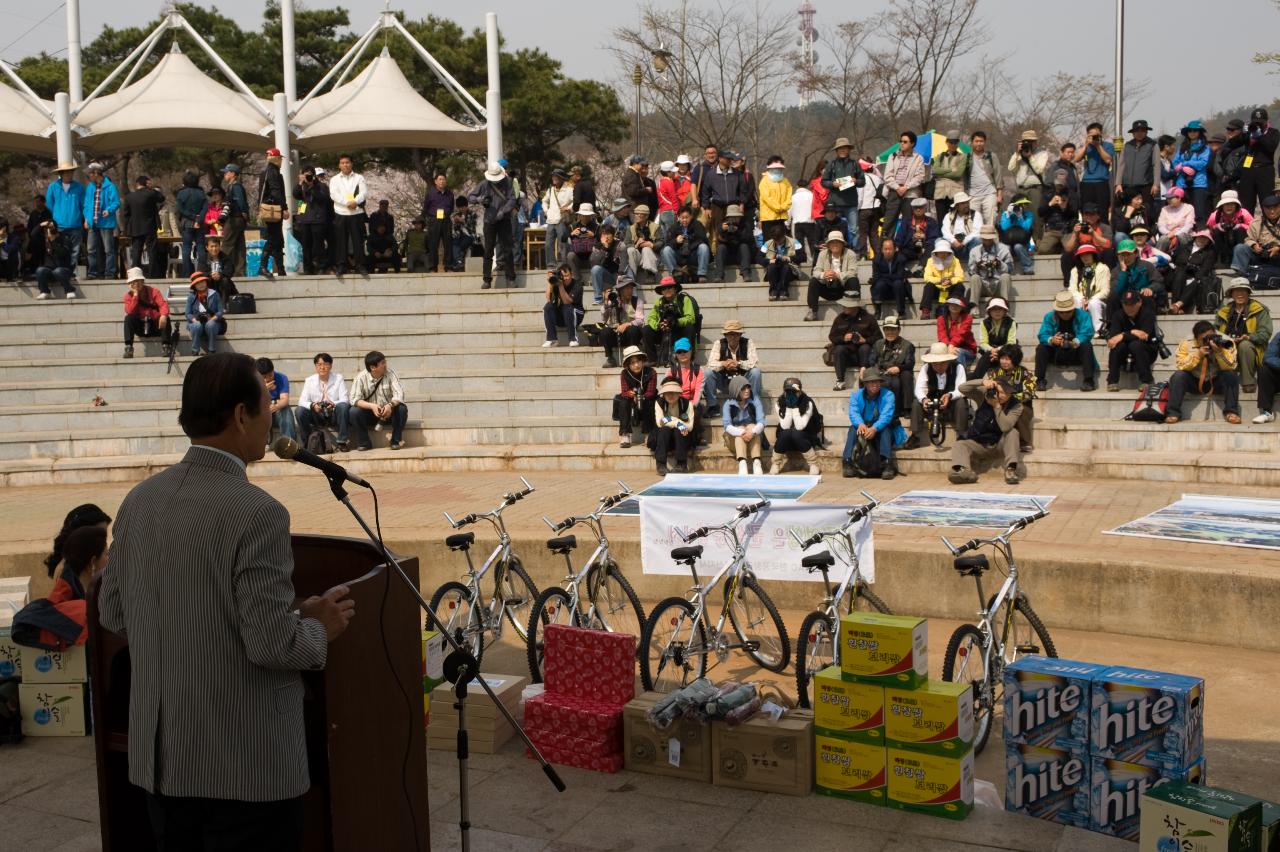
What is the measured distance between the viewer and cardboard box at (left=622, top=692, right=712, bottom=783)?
6543 millimetres

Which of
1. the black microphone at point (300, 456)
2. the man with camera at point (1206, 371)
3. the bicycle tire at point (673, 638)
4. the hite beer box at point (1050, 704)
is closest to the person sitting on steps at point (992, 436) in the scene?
the man with camera at point (1206, 371)

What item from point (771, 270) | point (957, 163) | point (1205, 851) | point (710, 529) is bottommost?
point (1205, 851)

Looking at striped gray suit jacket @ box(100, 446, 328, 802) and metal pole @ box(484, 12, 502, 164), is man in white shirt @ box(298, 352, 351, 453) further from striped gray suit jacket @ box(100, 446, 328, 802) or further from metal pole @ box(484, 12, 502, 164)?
striped gray suit jacket @ box(100, 446, 328, 802)

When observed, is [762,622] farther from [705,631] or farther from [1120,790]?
[1120,790]

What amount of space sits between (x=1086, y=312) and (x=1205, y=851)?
11.4 meters

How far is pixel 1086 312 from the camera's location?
1542 centimetres

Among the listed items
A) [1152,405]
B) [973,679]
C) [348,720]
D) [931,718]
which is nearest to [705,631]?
[973,679]

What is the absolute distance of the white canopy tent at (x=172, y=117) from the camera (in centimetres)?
2394

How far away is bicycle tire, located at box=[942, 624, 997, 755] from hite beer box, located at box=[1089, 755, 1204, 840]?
1.13m

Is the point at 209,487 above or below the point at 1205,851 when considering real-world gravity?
above

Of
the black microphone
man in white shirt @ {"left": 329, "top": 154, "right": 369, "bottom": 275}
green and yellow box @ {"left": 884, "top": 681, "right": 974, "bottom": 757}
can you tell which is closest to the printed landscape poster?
green and yellow box @ {"left": 884, "top": 681, "right": 974, "bottom": 757}

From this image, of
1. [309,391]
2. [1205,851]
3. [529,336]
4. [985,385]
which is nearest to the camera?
[1205,851]

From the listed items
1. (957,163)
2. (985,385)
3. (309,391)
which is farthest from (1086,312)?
(309,391)

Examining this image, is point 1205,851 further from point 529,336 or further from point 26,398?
point 26,398
